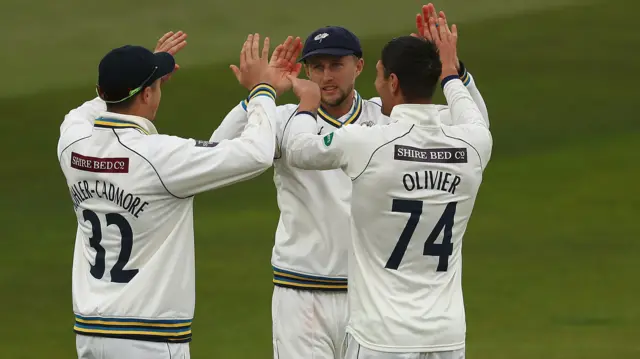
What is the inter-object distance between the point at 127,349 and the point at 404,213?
54.9 inches

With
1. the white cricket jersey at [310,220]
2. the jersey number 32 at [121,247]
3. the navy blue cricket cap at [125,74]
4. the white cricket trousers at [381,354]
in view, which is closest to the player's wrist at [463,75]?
the white cricket jersey at [310,220]

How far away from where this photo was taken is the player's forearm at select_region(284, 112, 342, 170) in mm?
5516

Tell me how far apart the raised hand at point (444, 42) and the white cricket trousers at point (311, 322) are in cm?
137

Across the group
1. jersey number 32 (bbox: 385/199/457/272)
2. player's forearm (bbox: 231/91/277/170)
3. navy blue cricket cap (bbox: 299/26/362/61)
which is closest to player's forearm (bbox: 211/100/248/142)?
navy blue cricket cap (bbox: 299/26/362/61)

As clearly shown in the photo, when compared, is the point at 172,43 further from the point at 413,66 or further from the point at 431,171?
the point at 431,171

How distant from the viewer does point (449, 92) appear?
5.98m

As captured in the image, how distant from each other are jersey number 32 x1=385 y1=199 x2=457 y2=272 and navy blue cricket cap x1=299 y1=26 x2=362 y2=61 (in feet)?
3.96

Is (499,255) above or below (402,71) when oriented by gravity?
below

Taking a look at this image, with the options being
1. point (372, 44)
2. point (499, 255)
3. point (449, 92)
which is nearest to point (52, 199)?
point (499, 255)

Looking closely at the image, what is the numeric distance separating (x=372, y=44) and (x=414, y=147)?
15.7 metres

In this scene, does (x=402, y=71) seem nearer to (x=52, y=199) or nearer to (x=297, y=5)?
(x=52, y=199)

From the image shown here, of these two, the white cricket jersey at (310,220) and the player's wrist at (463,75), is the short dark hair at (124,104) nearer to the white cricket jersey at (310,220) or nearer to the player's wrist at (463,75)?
the white cricket jersey at (310,220)

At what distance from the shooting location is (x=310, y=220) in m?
6.41


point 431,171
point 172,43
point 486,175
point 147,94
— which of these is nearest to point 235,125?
point 172,43
